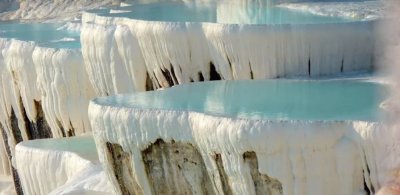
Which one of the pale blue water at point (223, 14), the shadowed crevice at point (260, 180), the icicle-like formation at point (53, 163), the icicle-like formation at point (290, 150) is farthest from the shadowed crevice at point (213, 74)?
the shadowed crevice at point (260, 180)

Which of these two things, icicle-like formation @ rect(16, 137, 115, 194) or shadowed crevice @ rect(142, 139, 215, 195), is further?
icicle-like formation @ rect(16, 137, 115, 194)

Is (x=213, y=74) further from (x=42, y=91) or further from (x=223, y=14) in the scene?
(x=42, y=91)

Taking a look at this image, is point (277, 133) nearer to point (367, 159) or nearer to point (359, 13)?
point (367, 159)

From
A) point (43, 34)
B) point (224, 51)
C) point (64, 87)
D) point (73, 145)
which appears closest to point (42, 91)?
point (64, 87)

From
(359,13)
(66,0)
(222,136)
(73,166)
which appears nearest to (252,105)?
(222,136)

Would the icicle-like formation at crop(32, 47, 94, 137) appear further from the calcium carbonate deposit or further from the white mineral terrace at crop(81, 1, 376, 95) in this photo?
the white mineral terrace at crop(81, 1, 376, 95)

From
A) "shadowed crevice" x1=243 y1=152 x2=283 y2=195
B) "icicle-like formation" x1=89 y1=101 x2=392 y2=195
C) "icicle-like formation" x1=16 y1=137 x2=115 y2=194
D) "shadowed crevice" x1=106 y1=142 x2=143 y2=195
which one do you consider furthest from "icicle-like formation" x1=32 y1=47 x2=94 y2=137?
"shadowed crevice" x1=243 y1=152 x2=283 y2=195
